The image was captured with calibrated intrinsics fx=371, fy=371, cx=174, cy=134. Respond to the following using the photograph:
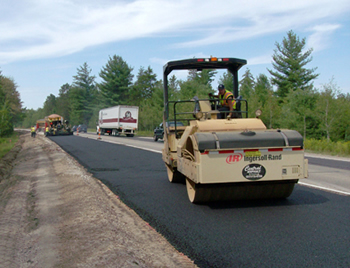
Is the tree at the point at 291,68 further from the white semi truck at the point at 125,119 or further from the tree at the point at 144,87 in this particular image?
the tree at the point at 144,87

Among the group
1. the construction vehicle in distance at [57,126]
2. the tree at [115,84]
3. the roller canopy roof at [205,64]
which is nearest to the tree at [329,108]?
the roller canopy roof at [205,64]

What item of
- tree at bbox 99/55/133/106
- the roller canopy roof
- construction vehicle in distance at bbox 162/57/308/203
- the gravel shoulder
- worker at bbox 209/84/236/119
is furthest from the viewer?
tree at bbox 99/55/133/106

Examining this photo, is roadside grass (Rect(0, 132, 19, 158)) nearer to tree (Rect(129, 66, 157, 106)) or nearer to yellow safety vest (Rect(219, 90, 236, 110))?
yellow safety vest (Rect(219, 90, 236, 110))

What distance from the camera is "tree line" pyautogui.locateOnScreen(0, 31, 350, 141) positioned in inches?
1061

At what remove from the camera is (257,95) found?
35.8 metres

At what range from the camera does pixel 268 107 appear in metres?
33.4

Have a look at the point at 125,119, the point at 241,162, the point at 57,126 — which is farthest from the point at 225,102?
the point at 57,126

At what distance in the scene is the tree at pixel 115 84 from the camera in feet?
252

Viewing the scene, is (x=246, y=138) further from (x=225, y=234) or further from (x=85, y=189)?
(x=85, y=189)

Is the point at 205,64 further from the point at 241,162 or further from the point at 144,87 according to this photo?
the point at 144,87

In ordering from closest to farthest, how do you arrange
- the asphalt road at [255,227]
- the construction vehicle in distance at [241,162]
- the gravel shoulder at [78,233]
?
the asphalt road at [255,227], the gravel shoulder at [78,233], the construction vehicle in distance at [241,162]

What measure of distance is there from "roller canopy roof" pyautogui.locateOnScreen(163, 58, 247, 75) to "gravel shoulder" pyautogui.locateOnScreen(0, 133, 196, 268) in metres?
3.12

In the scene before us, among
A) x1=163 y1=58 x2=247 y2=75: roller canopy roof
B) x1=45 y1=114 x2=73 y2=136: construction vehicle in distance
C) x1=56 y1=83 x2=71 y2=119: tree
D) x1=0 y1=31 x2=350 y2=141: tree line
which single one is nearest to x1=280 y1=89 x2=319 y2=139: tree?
x1=0 y1=31 x2=350 y2=141: tree line

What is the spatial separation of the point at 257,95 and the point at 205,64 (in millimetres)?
28776
